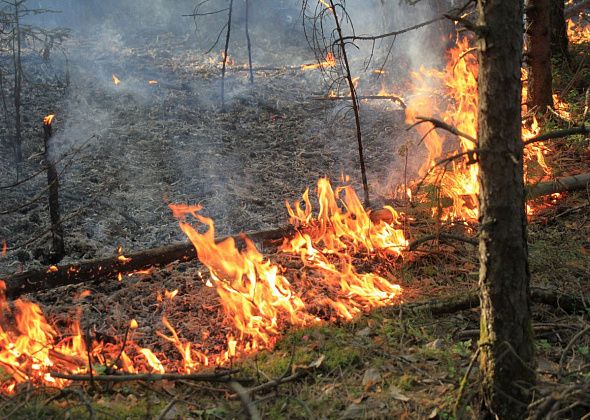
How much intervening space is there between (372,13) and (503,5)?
11.3 meters

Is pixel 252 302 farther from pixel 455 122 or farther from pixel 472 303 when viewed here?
pixel 455 122

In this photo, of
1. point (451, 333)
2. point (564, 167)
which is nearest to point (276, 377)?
point (451, 333)

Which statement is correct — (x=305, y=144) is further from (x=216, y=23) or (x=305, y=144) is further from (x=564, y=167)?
(x=216, y=23)

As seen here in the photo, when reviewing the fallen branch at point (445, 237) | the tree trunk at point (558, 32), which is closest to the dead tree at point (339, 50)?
the fallen branch at point (445, 237)

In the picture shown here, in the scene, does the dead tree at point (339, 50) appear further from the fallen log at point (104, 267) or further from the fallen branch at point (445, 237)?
the fallen branch at point (445, 237)

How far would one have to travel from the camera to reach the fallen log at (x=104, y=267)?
5.12 meters

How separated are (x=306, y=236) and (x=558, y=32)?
655 cm

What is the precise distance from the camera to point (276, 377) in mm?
3676

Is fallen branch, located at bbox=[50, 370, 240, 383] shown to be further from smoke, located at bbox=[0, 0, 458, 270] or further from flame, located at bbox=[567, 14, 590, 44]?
flame, located at bbox=[567, 14, 590, 44]

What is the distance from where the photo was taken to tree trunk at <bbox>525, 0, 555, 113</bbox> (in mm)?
7734

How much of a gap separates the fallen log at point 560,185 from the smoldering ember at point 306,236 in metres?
0.03

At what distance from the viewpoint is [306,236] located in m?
5.79

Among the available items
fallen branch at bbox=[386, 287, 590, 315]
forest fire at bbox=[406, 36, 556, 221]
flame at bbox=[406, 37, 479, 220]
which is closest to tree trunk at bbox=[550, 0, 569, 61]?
forest fire at bbox=[406, 36, 556, 221]

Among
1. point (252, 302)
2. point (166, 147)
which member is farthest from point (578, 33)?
point (252, 302)
